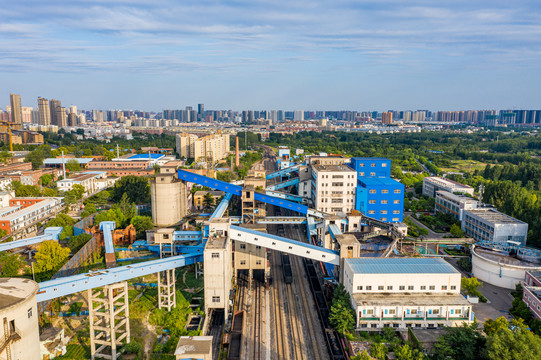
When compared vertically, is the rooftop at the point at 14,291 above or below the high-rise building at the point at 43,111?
below

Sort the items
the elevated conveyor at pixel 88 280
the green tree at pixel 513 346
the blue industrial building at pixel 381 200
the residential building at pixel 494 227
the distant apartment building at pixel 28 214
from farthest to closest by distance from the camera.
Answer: the blue industrial building at pixel 381 200, the distant apartment building at pixel 28 214, the residential building at pixel 494 227, the elevated conveyor at pixel 88 280, the green tree at pixel 513 346

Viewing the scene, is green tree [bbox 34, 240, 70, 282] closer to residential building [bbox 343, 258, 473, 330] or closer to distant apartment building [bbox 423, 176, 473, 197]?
residential building [bbox 343, 258, 473, 330]

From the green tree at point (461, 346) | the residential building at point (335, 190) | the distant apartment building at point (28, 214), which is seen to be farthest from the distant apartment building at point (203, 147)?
the green tree at point (461, 346)

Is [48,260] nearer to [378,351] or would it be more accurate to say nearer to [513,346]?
[378,351]

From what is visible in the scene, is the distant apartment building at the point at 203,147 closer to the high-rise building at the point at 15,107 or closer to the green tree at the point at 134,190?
the green tree at the point at 134,190

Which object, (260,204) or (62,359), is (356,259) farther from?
(260,204)

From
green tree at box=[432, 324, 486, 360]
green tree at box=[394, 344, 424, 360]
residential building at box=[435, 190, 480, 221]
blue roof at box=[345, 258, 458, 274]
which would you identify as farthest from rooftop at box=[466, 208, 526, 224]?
green tree at box=[394, 344, 424, 360]

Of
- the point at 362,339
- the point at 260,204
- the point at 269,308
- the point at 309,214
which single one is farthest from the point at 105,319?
the point at 260,204
